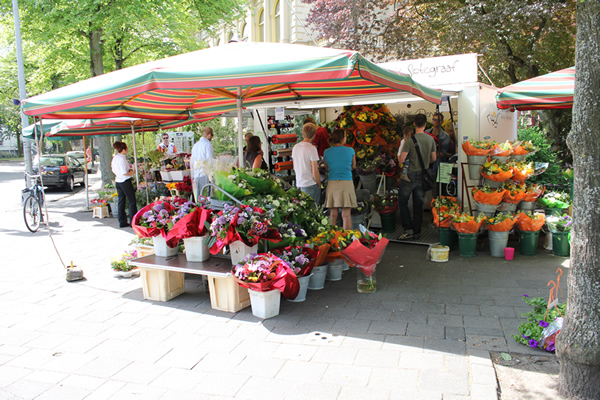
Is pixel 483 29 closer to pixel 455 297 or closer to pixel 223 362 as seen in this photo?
pixel 455 297

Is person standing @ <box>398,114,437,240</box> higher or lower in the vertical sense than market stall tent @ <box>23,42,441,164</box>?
lower

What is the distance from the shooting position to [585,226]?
2721 mm

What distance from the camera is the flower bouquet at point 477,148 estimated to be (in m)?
6.52

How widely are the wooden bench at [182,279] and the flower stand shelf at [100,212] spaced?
261 inches

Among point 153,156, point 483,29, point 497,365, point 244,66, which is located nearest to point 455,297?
point 497,365

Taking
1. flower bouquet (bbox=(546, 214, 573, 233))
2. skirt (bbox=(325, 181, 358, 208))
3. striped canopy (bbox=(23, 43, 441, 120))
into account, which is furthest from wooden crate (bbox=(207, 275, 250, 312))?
flower bouquet (bbox=(546, 214, 573, 233))

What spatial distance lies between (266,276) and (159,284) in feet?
4.75

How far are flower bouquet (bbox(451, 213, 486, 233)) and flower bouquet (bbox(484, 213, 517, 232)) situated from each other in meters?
0.11

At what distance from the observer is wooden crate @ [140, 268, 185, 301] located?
16.4 ft

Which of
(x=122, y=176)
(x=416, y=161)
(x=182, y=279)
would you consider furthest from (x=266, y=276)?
(x=122, y=176)

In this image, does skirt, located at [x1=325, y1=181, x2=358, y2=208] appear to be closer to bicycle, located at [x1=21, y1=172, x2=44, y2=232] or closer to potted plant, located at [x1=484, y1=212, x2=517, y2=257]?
potted plant, located at [x1=484, y1=212, x2=517, y2=257]

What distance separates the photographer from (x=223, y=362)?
3.61m

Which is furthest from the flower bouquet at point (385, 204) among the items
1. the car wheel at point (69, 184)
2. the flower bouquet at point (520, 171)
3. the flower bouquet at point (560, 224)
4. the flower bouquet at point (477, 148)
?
the car wheel at point (69, 184)

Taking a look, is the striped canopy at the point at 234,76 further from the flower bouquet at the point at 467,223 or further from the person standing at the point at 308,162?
the flower bouquet at the point at 467,223
